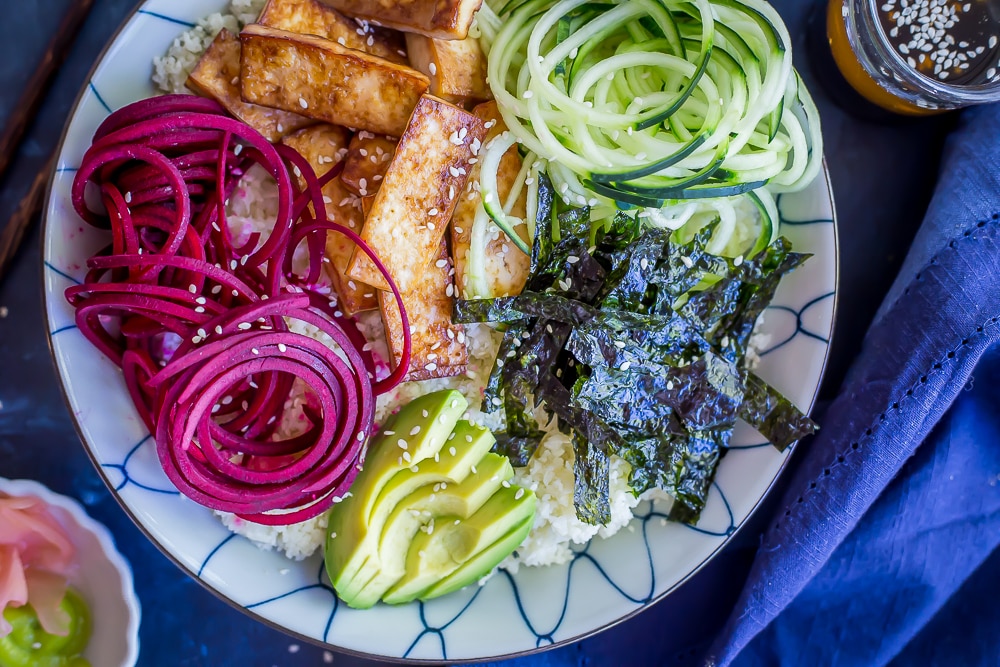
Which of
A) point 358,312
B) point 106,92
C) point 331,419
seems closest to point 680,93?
point 358,312

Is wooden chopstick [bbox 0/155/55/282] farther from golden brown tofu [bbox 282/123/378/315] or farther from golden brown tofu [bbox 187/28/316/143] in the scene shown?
golden brown tofu [bbox 282/123/378/315]

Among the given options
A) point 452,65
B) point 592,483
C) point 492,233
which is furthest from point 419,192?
point 592,483

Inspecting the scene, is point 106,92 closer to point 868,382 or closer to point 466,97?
point 466,97

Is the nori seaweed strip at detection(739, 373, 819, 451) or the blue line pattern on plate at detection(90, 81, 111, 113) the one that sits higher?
the blue line pattern on plate at detection(90, 81, 111, 113)

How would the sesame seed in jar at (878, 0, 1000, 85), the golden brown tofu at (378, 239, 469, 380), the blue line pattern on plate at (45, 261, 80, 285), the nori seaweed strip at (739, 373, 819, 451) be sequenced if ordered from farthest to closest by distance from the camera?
the sesame seed in jar at (878, 0, 1000, 85) → the nori seaweed strip at (739, 373, 819, 451) → the golden brown tofu at (378, 239, 469, 380) → the blue line pattern on plate at (45, 261, 80, 285)

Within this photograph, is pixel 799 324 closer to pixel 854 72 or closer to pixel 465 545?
pixel 854 72

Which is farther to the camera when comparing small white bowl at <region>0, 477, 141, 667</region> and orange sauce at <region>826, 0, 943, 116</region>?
orange sauce at <region>826, 0, 943, 116</region>

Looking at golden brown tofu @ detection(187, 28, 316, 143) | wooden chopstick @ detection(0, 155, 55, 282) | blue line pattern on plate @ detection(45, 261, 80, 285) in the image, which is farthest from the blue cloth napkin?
wooden chopstick @ detection(0, 155, 55, 282)
